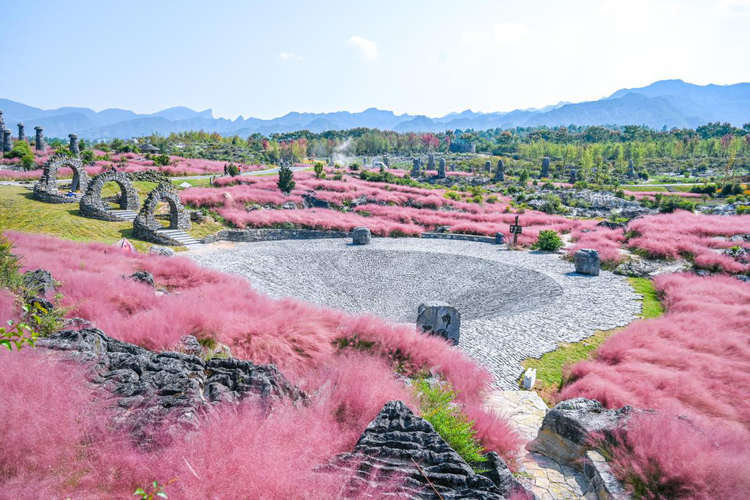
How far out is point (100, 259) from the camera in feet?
45.4

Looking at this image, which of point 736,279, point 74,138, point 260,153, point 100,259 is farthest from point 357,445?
point 260,153

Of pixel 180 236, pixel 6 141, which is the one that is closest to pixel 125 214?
pixel 180 236

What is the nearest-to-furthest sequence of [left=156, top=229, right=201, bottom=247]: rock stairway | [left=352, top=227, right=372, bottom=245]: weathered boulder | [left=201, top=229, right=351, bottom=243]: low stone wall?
1. [left=156, top=229, right=201, bottom=247]: rock stairway
2. [left=201, top=229, right=351, bottom=243]: low stone wall
3. [left=352, top=227, right=372, bottom=245]: weathered boulder

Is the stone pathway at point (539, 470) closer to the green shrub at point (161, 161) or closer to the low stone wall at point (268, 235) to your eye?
the low stone wall at point (268, 235)

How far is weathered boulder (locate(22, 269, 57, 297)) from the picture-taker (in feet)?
26.9

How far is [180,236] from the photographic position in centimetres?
2384

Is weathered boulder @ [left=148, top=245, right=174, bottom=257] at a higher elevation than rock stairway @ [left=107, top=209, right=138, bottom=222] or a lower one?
lower

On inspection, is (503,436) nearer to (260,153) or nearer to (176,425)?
(176,425)

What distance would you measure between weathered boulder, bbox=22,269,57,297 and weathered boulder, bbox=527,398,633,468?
33.3ft

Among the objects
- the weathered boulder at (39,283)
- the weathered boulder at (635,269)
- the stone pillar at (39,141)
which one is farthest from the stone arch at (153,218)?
the stone pillar at (39,141)

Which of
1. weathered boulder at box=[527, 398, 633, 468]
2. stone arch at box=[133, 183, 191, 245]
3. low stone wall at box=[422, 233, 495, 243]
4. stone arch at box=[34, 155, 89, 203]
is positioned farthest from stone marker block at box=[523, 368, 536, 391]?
stone arch at box=[34, 155, 89, 203]

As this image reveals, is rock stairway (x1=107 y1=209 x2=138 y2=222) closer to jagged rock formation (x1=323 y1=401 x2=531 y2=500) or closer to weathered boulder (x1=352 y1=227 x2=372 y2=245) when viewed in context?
weathered boulder (x1=352 y1=227 x2=372 y2=245)

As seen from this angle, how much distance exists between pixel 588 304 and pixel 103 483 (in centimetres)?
1631

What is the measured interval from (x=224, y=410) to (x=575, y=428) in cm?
572
